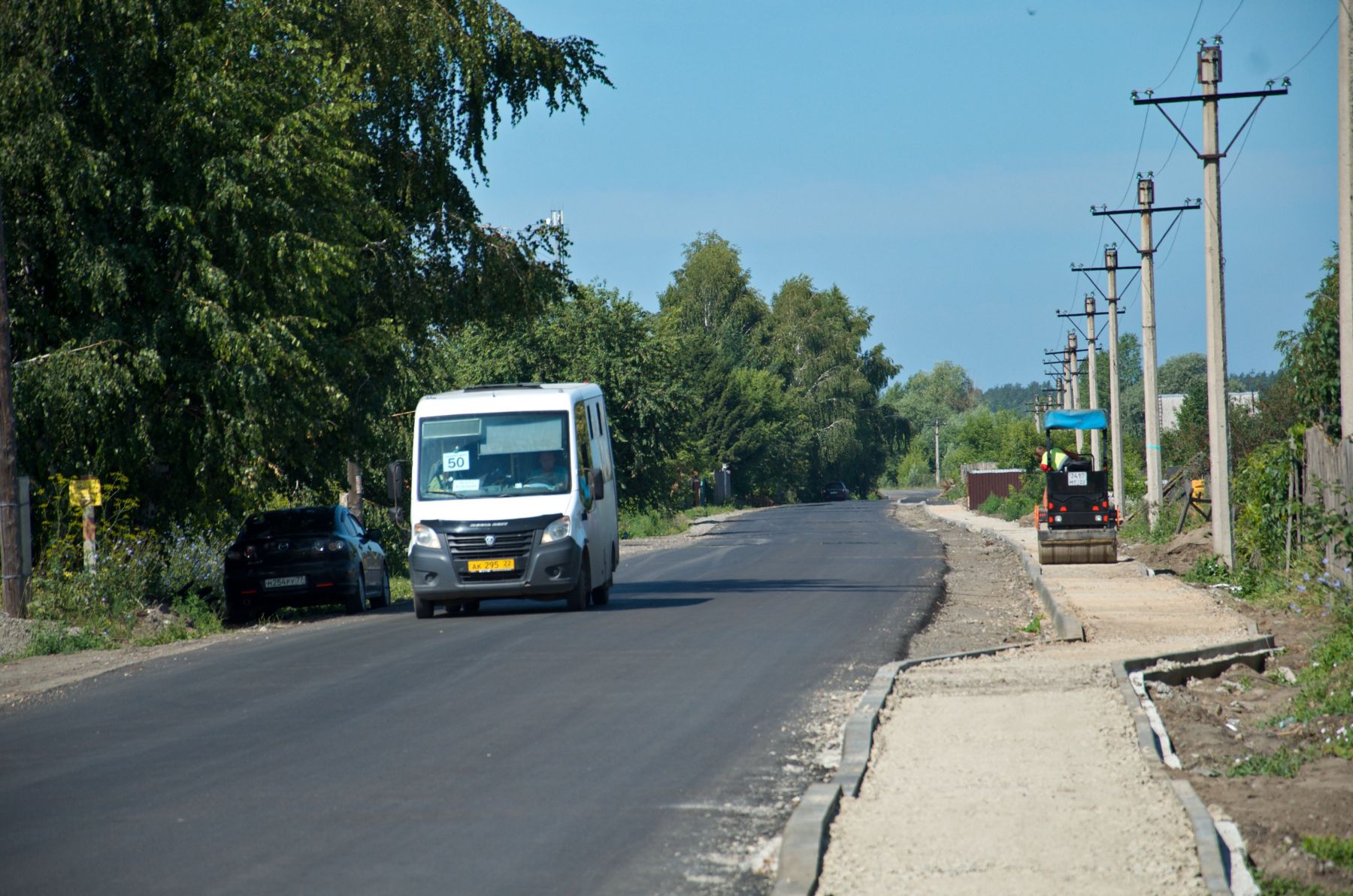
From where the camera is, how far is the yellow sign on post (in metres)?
19.8

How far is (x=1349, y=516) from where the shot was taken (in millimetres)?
16141

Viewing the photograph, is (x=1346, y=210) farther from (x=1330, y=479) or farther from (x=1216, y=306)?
(x=1216, y=306)

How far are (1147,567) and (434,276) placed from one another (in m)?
14.2

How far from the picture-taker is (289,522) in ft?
73.5

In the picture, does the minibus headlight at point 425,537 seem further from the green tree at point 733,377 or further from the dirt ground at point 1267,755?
the green tree at point 733,377

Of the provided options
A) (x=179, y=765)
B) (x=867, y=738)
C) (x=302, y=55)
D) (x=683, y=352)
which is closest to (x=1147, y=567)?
(x=302, y=55)

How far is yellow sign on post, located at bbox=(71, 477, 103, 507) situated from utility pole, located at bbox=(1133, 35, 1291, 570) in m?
17.5

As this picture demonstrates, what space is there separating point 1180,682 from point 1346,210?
20.2 feet

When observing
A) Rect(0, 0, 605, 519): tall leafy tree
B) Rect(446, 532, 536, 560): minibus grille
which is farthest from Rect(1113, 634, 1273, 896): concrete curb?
Rect(0, 0, 605, 519): tall leafy tree

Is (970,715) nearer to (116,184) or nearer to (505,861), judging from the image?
(505,861)

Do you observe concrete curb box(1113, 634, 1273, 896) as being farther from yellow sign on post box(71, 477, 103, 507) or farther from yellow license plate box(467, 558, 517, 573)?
yellow sign on post box(71, 477, 103, 507)

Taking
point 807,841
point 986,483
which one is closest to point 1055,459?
point 807,841

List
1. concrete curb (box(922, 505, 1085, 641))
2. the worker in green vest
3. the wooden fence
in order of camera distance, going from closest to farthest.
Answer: concrete curb (box(922, 505, 1085, 641)) → the wooden fence → the worker in green vest

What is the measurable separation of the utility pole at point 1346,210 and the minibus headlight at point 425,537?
1104 cm
